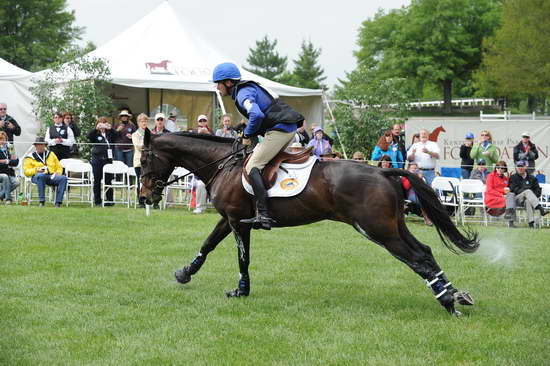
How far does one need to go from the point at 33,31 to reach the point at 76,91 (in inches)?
1552

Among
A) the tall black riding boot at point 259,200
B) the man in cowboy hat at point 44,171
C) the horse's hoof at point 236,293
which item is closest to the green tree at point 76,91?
the man in cowboy hat at point 44,171

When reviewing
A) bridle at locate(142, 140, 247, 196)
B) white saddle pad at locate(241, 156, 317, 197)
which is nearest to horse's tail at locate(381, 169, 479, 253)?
white saddle pad at locate(241, 156, 317, 197)

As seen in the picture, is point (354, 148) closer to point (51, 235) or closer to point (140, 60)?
point (140, 60)

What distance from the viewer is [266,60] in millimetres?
85750

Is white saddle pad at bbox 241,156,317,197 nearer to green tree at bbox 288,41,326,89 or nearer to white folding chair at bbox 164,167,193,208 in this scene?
white folding chair at bbox 164,167,193,208

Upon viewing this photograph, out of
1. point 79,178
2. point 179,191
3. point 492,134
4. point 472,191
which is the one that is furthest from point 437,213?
point 492,134

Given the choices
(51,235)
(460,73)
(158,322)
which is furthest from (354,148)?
(460,73)

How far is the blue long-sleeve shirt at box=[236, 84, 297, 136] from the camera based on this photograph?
7551 millimetres

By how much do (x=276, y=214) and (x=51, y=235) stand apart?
17.8 ft

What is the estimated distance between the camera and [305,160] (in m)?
7.84

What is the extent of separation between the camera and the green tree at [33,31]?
179 ft

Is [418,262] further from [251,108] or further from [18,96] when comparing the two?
[18,96]

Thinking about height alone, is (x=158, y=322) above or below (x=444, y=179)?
below

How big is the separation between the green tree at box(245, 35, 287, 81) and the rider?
77884mm
